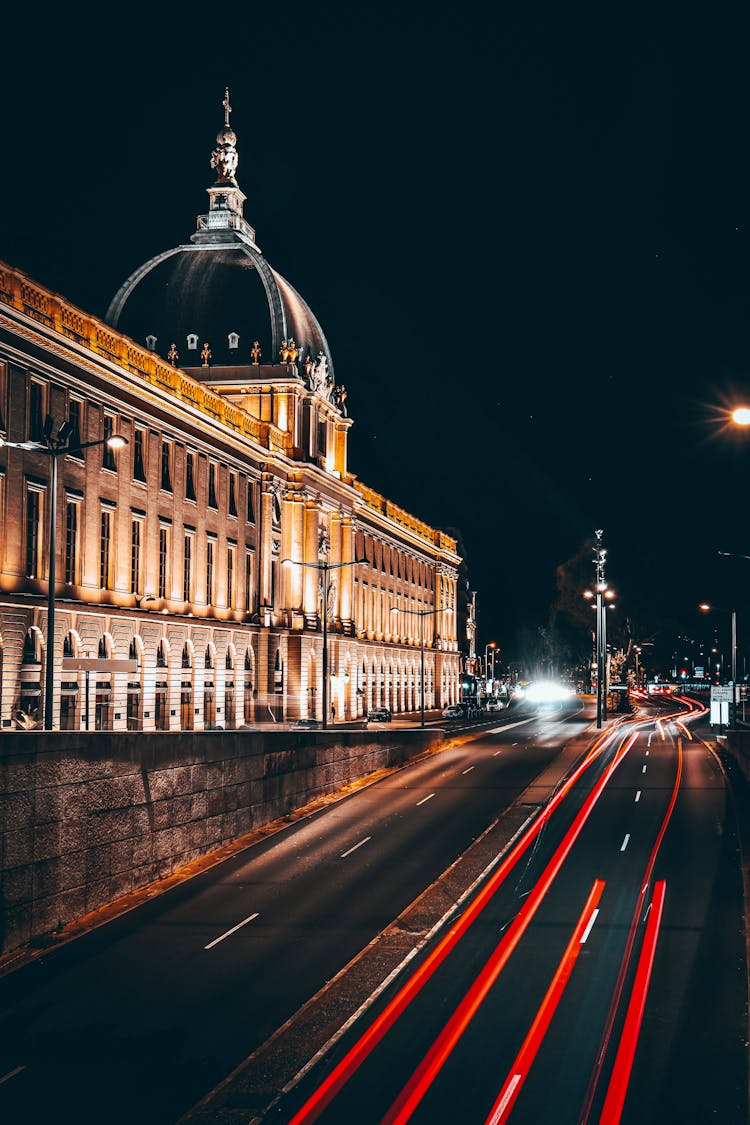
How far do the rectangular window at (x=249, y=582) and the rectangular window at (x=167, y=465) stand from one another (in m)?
15.4

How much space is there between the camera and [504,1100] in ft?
63.3

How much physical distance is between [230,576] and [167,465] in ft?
41.8

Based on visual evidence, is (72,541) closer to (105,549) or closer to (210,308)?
(105,549)

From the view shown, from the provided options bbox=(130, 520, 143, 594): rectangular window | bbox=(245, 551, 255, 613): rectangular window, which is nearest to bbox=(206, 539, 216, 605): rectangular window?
bbox=(245, 551, 255, 613): rectangular window

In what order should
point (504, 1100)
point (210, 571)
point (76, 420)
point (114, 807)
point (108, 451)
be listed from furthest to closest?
point (210, 571) < point (108, 451) < point (76, 420) < point (114, 807) < point (504, 1100)

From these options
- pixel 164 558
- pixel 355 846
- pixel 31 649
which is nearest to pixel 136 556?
pixel 164 558

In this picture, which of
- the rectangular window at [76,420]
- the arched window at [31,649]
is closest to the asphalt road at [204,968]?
the arched window at [31,649]

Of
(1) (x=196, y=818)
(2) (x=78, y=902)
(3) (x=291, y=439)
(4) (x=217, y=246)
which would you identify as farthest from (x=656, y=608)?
(2) (x=78, y=902)

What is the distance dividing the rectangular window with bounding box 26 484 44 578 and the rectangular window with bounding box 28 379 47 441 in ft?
7.97

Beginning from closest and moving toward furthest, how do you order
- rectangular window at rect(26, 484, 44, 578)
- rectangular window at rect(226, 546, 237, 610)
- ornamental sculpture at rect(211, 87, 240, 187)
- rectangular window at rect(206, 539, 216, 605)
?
rectangular window at rect(26, 484, 44, 578) → rectangular window at rect(206, 539, 216, 605) → rectangular window at rect(226, 546, 237, 610) → ornamental sculpture at rect(211, 87, 240, 187)

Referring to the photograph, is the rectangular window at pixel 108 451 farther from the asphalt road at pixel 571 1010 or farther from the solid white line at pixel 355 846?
the asphalt road at pixel 571 1010

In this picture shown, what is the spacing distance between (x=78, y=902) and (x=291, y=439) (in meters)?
72.0

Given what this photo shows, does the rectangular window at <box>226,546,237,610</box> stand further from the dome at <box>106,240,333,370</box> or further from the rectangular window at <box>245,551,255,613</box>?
the dome at <box>106,240,333,370</box>

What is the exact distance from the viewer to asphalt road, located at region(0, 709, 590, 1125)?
68.2ft
